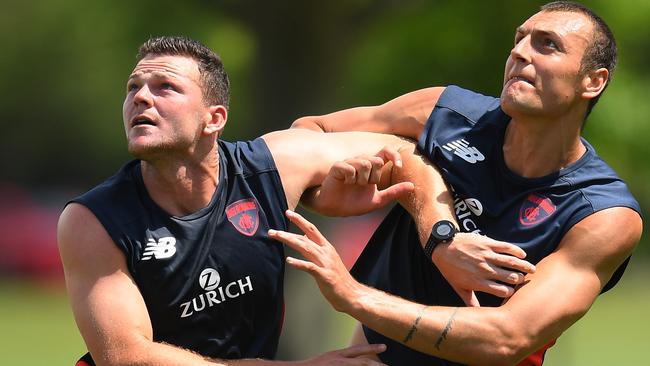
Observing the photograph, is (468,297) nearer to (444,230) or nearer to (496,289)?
(496,289)

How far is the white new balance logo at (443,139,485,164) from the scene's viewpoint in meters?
5.83

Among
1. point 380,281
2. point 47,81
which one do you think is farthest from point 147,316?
point 47,81

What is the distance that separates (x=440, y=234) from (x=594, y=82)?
1123 mm

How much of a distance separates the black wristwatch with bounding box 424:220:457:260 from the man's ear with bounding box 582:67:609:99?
3.16 feet

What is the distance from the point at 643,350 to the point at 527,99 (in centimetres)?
1249

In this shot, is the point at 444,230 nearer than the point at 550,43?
Yes

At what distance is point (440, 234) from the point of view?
5480 millimetres

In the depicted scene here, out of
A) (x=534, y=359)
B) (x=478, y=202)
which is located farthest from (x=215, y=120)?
(x=534, y=359)

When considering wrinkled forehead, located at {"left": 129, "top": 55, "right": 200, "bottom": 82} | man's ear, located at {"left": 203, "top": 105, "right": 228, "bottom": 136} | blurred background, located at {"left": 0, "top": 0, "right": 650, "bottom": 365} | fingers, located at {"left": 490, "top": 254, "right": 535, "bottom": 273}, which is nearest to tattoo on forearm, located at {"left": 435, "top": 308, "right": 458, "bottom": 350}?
fingers, located at {"left": 490, "top": 254, "right": 535, "bottom": 273}

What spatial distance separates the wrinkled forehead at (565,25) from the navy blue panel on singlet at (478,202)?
51 centimetres

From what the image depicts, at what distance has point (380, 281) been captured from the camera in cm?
606

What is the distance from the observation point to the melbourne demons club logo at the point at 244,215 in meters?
5.59

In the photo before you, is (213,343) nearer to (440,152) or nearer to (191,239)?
(191,239)

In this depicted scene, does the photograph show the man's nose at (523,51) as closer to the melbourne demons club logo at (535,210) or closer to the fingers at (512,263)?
the melbourne demons club logo at (535,210)
